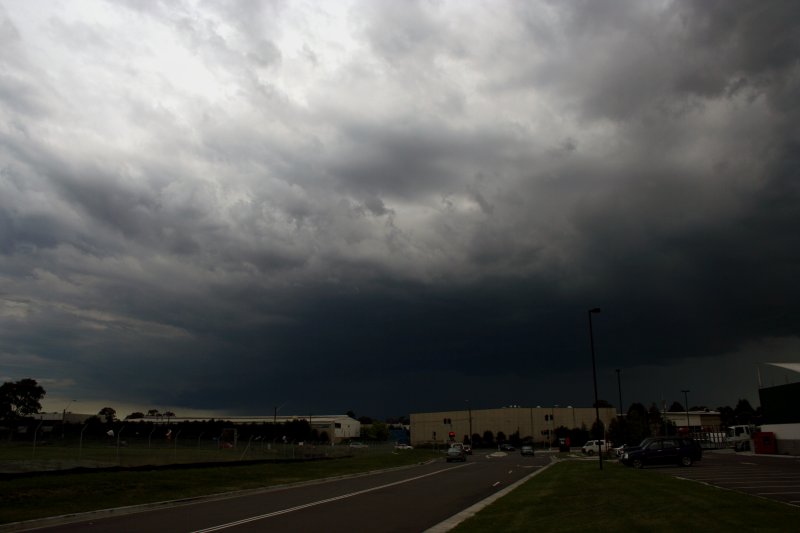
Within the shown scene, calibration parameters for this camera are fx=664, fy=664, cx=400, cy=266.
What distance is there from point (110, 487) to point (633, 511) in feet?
64.3

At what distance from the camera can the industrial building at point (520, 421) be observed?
14875 cm

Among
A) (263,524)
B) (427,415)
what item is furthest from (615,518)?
(427,415)

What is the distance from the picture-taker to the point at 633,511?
1705 centimetres

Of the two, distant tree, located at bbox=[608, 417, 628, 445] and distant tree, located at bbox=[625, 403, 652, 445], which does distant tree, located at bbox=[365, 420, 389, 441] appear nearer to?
distant tree, located at bbox=[608, 417, 628, 445]

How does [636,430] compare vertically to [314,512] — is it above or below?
above

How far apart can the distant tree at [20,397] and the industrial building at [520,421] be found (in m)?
84.0

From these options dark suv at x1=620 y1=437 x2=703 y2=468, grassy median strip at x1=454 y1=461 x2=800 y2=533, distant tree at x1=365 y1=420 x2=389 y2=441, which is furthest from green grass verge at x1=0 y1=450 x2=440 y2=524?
distant tree at x1=365 y1=420 x2=389 y2=441

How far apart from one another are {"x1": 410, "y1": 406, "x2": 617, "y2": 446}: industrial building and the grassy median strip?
407 ft

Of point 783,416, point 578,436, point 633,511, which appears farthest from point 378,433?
point 633,511

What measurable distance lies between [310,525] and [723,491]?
14218 millimetres

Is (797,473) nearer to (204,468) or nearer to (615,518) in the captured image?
(615,518)

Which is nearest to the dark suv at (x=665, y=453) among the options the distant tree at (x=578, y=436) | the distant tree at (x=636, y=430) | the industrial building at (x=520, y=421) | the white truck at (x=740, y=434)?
the white truck at (x=740, y=434)

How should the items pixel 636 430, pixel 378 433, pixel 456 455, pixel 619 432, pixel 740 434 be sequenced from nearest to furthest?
1. pixel 456 455
2. pixel 740 434
3. pixel 636 430
4. pixel 619 432
5. pixel 378 433

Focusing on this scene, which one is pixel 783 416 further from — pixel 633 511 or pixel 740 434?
pixel 633 511
